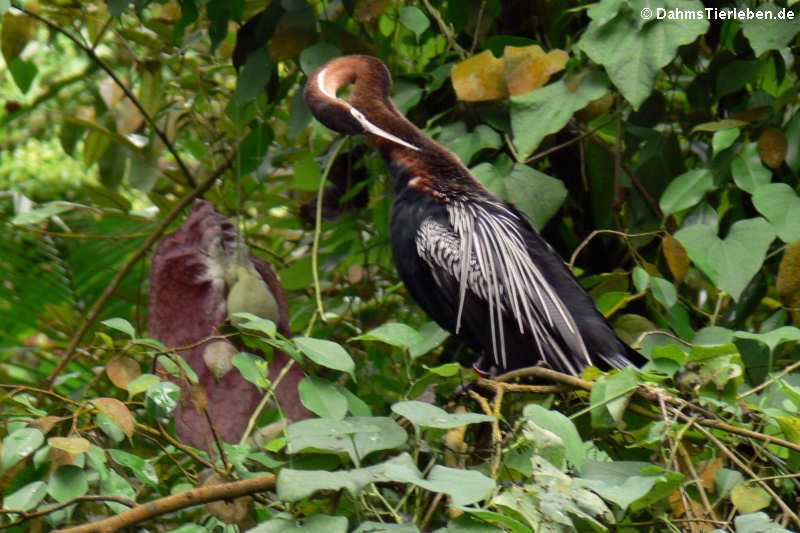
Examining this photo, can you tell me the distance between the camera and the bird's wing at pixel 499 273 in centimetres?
174

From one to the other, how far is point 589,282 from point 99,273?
137cm

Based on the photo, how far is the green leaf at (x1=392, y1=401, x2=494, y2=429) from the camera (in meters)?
1.02

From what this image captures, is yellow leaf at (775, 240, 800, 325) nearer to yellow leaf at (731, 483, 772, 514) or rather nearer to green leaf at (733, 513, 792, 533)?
yellow leaf at (731, 483, 772, 514)

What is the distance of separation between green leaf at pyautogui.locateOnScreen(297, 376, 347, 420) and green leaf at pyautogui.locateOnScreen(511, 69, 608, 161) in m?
0.68

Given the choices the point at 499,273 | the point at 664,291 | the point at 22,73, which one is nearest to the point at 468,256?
the point at 499,273

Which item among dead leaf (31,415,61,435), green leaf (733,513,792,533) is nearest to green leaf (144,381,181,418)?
dead leaf (31,415,61,435)

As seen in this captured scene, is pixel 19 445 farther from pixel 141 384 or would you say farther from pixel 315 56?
pixel 315 56

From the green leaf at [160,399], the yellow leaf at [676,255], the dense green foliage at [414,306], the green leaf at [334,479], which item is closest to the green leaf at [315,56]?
the dense green foliage at [414,306]

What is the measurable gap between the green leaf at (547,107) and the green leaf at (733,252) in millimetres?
278

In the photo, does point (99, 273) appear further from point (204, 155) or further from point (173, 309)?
point (173, 309)

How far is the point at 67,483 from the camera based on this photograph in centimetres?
109

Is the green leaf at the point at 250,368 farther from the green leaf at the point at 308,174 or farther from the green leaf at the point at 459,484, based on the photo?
the green leaf at the point at 308,174

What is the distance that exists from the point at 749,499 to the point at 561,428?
221mm

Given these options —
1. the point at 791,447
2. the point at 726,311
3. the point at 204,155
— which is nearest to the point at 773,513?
the point at 791,447
